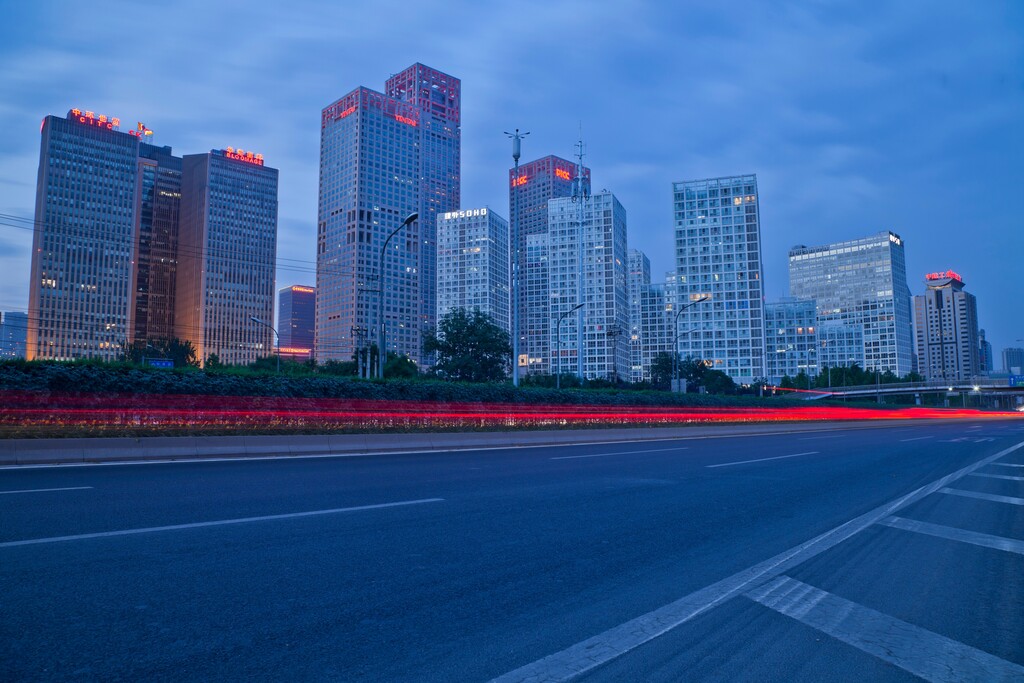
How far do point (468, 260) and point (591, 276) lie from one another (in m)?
38.1

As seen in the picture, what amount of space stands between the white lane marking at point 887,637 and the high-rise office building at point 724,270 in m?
143

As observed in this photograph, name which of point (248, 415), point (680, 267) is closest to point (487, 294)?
point (680, 267)

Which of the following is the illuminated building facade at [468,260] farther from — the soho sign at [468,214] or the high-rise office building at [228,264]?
the high-rise office building at [228,264]

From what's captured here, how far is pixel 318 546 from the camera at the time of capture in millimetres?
6000

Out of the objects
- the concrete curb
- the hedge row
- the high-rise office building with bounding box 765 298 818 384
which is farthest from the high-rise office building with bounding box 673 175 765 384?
the concrete curb

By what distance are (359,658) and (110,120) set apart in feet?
726

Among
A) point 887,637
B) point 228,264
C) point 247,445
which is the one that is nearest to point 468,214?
point 228,264

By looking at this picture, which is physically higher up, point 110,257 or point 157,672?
point 110,257

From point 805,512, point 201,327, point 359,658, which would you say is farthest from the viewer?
point 201,327

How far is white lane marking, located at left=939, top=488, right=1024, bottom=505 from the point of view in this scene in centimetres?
992

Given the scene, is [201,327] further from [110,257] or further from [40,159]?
[40,159]

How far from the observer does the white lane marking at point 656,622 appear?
3.52 m

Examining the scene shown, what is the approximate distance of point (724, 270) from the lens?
14600cm

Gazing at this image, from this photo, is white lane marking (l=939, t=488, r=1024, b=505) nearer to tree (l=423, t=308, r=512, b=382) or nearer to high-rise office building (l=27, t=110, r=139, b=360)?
tree (l=423, t=308, r=512, b=382)
